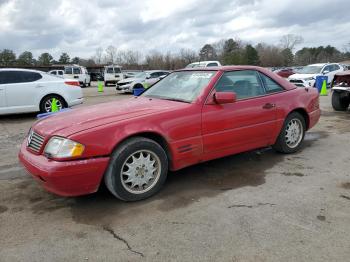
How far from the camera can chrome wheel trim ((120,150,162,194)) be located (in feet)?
12.0

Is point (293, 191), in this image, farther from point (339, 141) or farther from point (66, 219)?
point (339, 141)

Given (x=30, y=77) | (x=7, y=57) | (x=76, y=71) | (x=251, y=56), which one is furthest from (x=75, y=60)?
(x=30, y=77)

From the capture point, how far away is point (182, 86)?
467cm

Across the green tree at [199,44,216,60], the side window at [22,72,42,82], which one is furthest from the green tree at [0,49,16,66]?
the side window at [22,72,42,82]

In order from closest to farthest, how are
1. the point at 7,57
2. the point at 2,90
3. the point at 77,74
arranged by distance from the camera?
the point at 2,90
the point at 77,74
the point at 7,57

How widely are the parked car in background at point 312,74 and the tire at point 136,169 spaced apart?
1478 centimetres

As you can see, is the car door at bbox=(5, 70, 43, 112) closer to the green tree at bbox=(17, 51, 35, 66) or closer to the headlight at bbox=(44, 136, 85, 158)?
the headlight at bbox=(44, 136, 85, 158)

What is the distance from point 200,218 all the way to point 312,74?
1689 cm

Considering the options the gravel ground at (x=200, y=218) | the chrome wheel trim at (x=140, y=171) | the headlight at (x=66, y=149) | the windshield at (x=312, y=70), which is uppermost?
the windshield at (x=312, y=70)

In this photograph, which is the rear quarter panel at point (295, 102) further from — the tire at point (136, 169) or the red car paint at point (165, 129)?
the tire at point (136, 169)

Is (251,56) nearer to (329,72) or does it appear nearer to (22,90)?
(329,72)

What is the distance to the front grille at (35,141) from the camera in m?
3.62

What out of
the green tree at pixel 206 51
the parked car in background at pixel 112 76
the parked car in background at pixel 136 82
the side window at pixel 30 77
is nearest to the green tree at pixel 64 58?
the green tree at pixel 206 51

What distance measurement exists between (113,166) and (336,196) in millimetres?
2488
